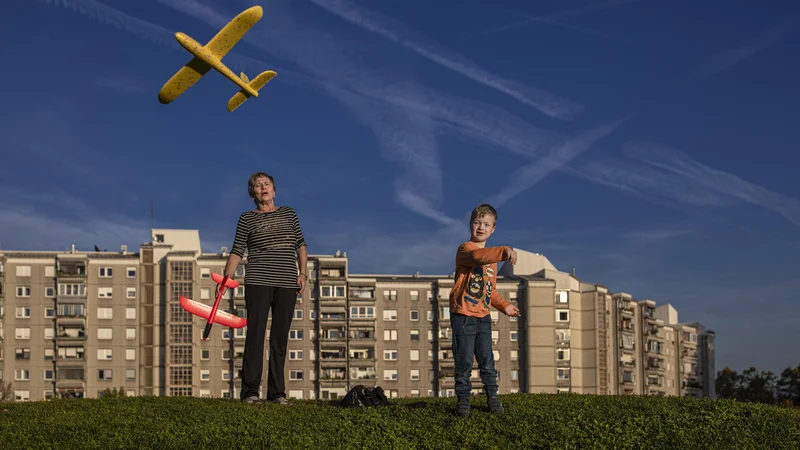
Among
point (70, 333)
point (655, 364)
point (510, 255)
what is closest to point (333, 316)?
point (70, 333)

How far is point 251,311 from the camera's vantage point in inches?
604

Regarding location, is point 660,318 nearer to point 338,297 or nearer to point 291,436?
point 338,297

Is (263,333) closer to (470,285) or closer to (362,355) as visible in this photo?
(470,285)

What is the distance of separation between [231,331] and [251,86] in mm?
77456

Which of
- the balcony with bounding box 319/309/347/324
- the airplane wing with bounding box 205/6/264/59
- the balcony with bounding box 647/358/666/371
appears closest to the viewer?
the airplane wing with bounding box 205/6/264/59

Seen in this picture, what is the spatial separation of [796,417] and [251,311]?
8.42 meters

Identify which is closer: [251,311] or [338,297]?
[251,311]

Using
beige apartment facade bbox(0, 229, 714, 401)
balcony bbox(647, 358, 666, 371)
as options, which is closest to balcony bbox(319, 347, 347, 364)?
beige apartment facade bbox(0, 229, 714, 401)

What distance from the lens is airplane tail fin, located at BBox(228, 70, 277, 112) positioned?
1340 inches

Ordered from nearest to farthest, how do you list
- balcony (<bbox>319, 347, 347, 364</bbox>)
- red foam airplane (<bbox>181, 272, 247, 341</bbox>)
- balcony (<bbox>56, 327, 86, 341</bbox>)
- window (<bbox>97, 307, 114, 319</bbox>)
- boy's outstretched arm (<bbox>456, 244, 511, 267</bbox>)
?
boy's outstretched arm (<bbox>456, 244, 511, 267</bbox>), red foam airplane (<bbox>181, 272, 247, 341</bbox>), balcony (<bbox>56, 327, 86, 341</bbox>), window (<bbox>97, 307, 114, 319</bbox>), balcony (<bbox>319, 347, 347, 364</bbox>)

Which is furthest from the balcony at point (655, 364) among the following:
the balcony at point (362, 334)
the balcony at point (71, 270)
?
the balcony at point (71, 270)

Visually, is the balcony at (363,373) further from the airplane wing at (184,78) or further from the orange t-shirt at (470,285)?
the orange t-shirt at (470,285)

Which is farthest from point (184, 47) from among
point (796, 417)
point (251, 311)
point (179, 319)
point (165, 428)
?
point (179, 319)

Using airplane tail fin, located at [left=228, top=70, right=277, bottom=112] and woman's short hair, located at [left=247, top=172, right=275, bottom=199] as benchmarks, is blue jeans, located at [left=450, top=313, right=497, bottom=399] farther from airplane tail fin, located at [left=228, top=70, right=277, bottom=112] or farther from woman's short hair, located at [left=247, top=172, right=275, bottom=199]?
airplane tail fin, located at [left=228, top=70, right=277, bottom=112]
